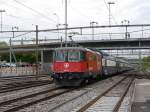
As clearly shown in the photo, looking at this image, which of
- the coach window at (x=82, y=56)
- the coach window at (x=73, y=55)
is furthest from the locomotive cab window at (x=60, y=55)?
the coach window at (x=82, y=56)

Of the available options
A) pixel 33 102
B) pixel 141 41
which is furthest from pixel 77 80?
pixel 141 41

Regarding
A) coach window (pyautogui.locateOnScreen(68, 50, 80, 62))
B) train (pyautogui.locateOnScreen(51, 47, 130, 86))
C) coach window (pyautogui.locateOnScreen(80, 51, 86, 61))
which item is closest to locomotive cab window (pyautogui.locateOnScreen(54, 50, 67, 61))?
train (pyautogui.locateOnScreen(51, 47, 130, 86))

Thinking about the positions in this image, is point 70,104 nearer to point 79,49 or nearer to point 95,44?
point 79,49

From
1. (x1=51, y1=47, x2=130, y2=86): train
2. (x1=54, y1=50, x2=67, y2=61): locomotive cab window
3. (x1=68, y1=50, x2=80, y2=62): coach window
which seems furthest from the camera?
(x1=54, y1=50, x2=67, y2=61): locomotive cab window

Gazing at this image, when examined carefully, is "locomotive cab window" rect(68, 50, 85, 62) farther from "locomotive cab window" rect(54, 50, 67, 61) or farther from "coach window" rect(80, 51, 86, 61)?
"locomotive cab window" rect(54, 50, 67, 61)

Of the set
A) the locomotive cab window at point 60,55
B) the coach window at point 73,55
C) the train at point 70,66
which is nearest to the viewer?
the train at point 70,66

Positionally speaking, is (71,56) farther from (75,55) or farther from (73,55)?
(75,55)

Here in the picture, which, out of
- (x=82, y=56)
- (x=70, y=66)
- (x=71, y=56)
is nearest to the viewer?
(x=70, y=66)

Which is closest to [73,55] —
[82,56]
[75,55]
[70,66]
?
[75,55]

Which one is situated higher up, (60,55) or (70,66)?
(60,55)

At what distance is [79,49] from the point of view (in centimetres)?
3106

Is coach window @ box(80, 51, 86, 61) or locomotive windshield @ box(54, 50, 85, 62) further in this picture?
coach window @ box(80, 51, 86, 61)

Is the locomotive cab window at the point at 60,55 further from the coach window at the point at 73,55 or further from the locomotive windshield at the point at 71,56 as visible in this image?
the coach window at the point at 73,55

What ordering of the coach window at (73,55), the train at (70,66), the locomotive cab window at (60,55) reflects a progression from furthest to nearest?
1. the locomotive cab window at (60,55)
2. the coach window at (73,55)
3. the train at (70,66)
